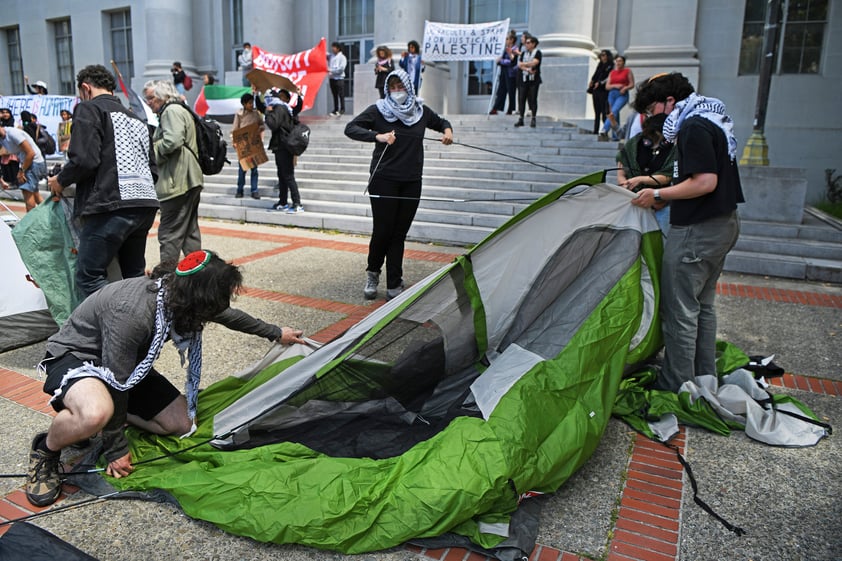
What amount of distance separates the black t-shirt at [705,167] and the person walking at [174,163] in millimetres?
3933

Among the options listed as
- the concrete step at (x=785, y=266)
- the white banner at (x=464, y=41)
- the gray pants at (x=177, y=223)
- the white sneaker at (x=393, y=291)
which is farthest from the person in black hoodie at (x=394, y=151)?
the white banner at (x=464, y=41)

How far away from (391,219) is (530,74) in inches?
287

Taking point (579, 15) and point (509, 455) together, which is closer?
point (509, 455)

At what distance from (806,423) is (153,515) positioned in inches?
132

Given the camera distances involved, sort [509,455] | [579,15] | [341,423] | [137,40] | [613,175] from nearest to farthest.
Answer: [509,455], [341,423], [613,175], [579,15], [137,40]

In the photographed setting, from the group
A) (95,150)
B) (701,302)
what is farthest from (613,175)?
(95,150)

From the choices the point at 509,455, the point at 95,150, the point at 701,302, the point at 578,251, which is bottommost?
the point at 509,455

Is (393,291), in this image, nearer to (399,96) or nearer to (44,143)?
(399,96)

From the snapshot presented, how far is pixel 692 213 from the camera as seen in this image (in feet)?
11.7

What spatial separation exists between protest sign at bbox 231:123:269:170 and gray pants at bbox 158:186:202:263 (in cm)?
469

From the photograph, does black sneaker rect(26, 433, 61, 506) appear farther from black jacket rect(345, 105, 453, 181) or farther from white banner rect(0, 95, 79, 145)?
white banner rect(0, 95, 79, 145)

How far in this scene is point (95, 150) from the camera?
4035 millimetres

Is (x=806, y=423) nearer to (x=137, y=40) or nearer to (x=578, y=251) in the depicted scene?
(x=578, y=251)

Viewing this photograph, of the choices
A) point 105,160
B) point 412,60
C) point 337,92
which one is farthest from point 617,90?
point 105,160
